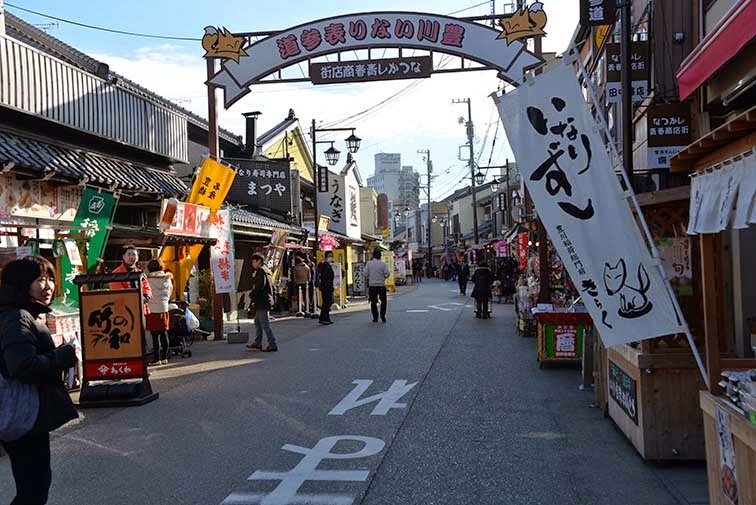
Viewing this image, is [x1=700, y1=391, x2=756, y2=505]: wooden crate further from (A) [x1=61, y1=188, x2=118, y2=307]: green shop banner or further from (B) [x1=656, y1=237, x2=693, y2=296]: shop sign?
(A) [x1=61, y1=188, x2=118, y2=307]: green shop banner

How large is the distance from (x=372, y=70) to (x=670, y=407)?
10682mm

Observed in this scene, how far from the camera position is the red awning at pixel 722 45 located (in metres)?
5.96

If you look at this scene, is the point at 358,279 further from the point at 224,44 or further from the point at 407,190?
the point at 407,190

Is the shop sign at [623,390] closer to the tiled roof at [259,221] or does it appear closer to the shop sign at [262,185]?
the tiled roof at [259,221]

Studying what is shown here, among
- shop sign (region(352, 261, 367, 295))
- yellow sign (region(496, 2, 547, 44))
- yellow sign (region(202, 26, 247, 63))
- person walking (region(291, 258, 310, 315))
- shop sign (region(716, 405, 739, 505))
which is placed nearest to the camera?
shop sign (region(716, 405, 739, 505))

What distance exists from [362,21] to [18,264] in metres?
11.8

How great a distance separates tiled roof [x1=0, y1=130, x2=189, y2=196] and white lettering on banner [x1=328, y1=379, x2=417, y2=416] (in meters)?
5.78

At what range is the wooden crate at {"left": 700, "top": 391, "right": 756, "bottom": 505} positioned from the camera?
12.4 feet

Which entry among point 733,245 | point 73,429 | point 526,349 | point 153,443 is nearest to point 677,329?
point 733,245

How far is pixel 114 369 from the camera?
345 inches

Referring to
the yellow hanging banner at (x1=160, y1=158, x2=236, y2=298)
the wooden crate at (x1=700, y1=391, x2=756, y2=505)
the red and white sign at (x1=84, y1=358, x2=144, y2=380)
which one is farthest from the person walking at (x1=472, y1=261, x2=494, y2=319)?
the wooden crate at (x1=700, y1=391, x2=756, y2=505)

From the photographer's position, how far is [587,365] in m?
9.07

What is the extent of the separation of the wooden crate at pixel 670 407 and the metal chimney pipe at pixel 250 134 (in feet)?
70.7

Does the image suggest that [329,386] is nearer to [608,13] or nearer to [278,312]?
[608,13]
